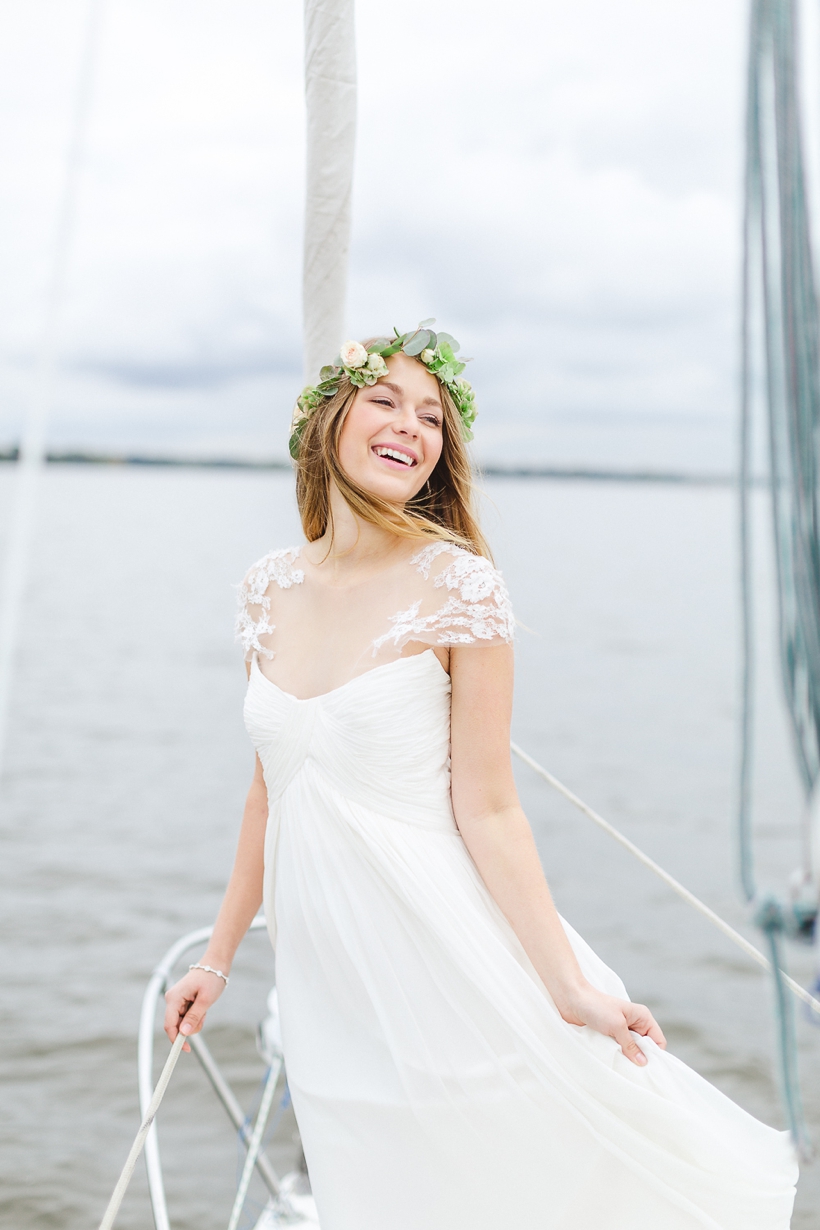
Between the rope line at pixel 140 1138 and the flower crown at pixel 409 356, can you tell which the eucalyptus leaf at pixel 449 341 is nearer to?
the flower crown at pixel 409 356

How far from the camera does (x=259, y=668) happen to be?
1.92 meters

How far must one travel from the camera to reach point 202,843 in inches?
296

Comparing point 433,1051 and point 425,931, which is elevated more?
point 425,931

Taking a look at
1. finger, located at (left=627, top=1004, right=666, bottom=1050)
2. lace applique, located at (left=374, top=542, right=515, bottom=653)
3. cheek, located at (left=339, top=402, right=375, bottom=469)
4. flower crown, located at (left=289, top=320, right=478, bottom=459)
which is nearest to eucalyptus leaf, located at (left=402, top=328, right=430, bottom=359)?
flower crown, located at (left=289, top=320, right=478, bottom=459)

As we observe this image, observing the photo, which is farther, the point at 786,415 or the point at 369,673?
the point at 369,673

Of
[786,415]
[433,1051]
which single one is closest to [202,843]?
[433,1051]

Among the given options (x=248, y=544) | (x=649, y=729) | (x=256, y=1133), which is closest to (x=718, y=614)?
(x=649, y=729)

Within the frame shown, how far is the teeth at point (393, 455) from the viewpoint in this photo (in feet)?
5.91

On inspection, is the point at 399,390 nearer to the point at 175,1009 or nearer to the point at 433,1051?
the point at 433,1051

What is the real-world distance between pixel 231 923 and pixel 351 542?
752 millimetres

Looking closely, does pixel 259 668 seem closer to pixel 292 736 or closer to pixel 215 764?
pixel 292 736

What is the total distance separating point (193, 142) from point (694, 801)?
22.9ft

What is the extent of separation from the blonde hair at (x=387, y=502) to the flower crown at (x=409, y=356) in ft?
0.07

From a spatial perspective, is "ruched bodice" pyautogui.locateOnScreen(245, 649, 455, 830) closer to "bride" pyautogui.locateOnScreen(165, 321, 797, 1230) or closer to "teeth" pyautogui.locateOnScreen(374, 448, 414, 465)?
"bride" pyautogui.locateOnScreen(165, 321, 797, 1230)
